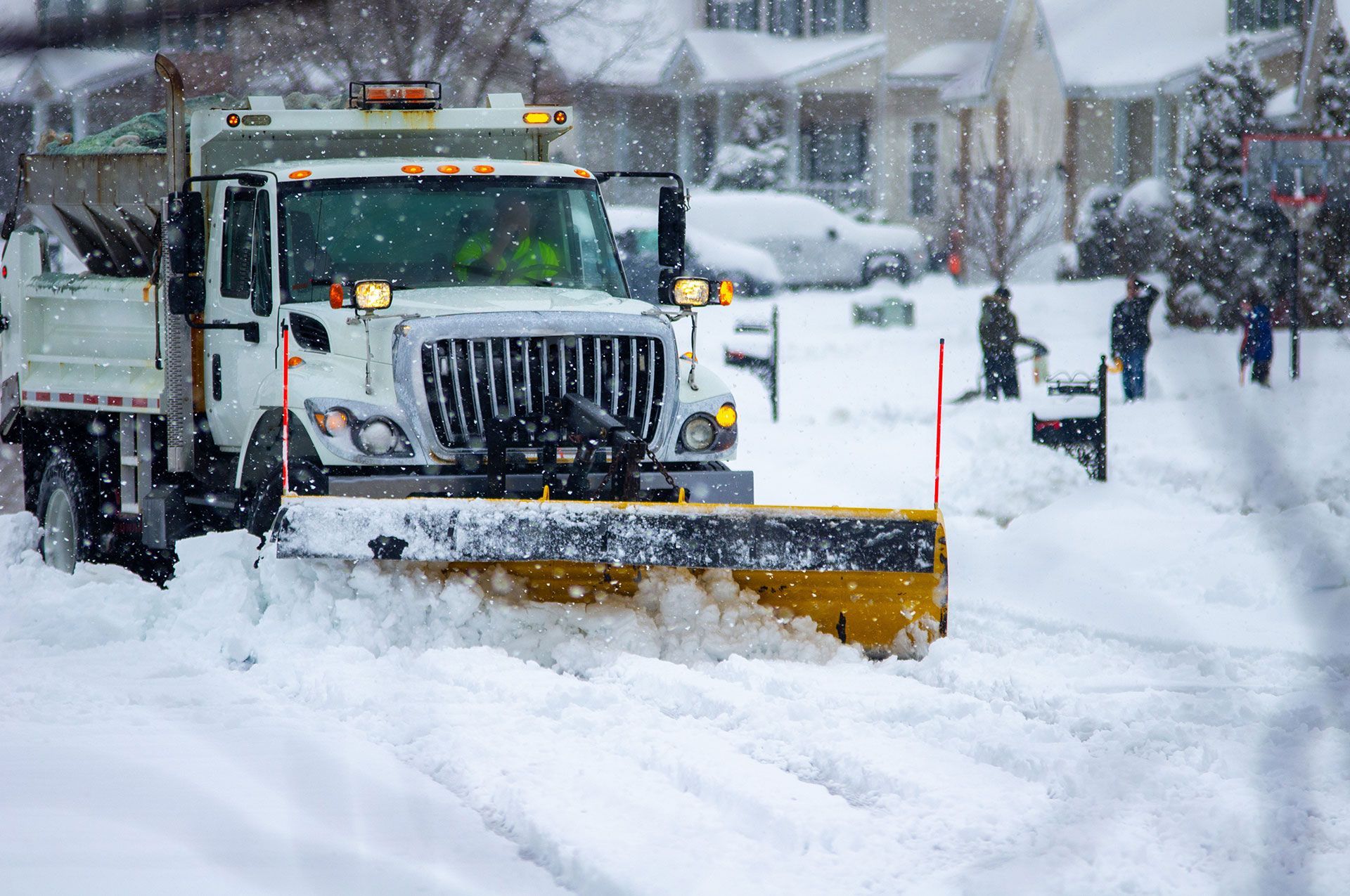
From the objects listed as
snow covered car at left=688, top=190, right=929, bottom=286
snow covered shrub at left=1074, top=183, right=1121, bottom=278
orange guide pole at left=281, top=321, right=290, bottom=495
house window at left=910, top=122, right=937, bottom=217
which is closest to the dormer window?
house window at left=910, top=122, right=937, bottom=217

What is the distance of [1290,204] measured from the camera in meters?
20.3

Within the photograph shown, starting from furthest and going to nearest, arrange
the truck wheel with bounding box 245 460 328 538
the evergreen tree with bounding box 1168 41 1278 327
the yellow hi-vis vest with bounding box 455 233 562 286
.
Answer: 1. the evergreen tree with bounding box 1168 41 1278 327
2. the yellow hi-vis vest with bounding box 455 233 562 286
3. the truck wheel with bounding box 245 460 328 538

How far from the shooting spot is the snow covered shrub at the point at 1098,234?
31.5 meters

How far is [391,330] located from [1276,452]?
5.73 meters

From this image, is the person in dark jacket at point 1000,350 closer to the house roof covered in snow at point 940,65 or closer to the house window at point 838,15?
the house roof covered in snow at point 940,65

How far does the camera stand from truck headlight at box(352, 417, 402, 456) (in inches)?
277

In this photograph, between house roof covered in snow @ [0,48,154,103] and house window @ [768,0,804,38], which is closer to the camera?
house roof covered in snow @ [0,48,154,103]

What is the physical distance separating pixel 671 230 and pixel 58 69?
7.35 m

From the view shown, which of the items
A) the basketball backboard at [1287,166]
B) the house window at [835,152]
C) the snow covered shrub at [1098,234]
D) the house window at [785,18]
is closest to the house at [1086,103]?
the snow covered shrub at [1098,234]

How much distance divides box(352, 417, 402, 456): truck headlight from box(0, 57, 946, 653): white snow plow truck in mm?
11

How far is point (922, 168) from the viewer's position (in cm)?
4016

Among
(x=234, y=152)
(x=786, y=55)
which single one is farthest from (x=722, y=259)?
(x=234, y=152)

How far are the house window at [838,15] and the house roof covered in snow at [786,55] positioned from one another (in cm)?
59

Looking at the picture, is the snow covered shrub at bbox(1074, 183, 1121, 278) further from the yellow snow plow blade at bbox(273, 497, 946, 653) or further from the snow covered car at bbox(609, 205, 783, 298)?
the yellow snow plow blade at bbox(273, 497, 946, 653)
